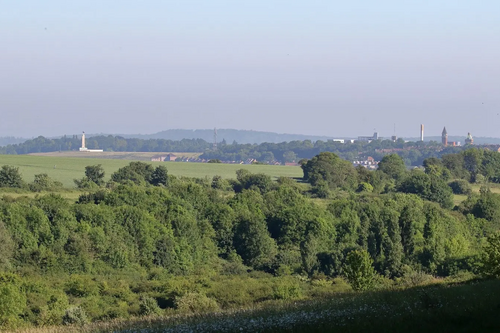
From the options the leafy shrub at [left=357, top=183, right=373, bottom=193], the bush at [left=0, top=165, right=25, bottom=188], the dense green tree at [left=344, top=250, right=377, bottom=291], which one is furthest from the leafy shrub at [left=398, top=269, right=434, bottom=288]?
the leafy shrub at [left=357, top=183, right=373, bottom=193]

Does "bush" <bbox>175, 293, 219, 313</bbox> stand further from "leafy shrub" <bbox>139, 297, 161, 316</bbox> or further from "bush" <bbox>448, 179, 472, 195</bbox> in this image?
"bush" <bbox>448, 179, 472, 195</bbox>

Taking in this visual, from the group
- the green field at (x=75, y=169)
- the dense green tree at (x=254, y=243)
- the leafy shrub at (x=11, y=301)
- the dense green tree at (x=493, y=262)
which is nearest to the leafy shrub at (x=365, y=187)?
the green field at (x=75, y=169)

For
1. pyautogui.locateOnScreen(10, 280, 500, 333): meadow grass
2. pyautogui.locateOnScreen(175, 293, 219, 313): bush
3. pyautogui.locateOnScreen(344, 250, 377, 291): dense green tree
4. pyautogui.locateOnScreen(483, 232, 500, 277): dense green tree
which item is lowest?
pyautogui.locateOnScreen(175, 293, 219, 313): bush

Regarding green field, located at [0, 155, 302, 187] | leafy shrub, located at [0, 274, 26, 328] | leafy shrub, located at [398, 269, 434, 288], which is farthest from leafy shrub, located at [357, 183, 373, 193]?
leafy shrub, located at [0, 274, 26, 328]

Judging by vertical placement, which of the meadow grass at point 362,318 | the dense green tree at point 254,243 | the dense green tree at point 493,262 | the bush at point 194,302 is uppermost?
the meadow grass at point 362,318

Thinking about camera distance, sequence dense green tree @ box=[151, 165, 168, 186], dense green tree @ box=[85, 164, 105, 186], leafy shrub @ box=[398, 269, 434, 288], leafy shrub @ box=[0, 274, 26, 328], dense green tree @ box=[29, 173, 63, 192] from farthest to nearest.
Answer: dense green tree @ box=[151, 165, 168, 186]
dense green tree @ box=[85, 164, 105, 186]
dense green tree @ box=[29, 173, 63, 192]
leafy shrub @ box=[0, 274, 26, 328]
leafy shrub @ box=[398, 269, 434, 288]

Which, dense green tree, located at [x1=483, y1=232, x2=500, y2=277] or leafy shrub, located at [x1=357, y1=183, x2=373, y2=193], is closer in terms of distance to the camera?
dense green tree, located at [x1=483, y1=232, x2=500, y2=277]

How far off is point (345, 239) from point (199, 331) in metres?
53.6

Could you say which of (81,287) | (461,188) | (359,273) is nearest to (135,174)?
(461,188)

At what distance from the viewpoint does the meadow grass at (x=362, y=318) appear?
1419cm

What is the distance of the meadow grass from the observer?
14188 mm

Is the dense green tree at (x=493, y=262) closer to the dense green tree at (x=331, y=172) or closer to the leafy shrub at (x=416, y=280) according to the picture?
the leafy shrub at (x=416, y=280)

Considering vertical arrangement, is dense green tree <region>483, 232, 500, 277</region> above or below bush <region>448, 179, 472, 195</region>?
above

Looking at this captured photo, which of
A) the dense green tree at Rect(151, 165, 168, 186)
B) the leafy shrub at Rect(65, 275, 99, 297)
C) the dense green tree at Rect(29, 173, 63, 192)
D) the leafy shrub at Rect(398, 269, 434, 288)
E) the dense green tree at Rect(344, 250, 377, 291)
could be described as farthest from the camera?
the dense green tree at Rect(151, 165, 168, 186)
